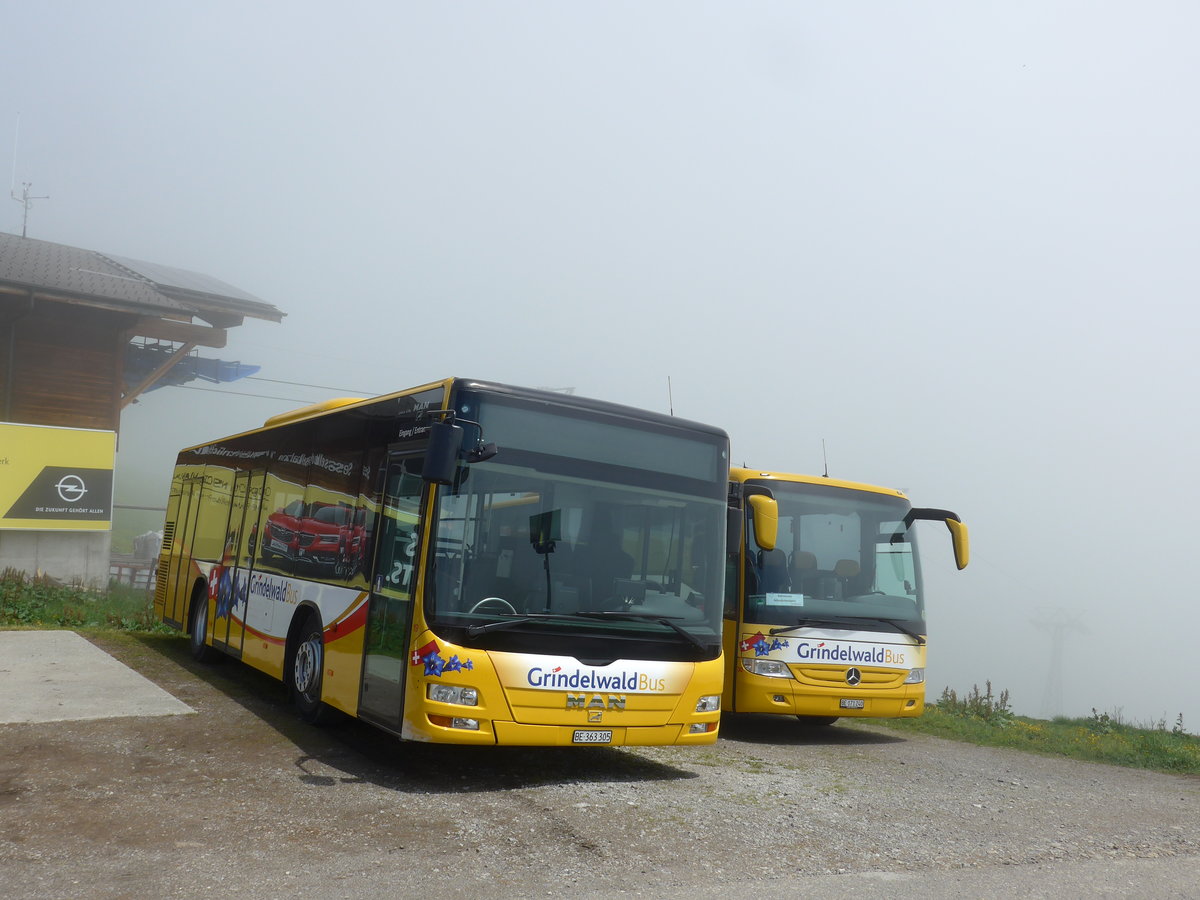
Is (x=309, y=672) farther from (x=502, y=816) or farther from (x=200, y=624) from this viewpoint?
(x=200, y=624)

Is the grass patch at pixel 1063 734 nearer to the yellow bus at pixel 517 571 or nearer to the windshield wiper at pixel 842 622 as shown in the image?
the windshield wiper at pixel 842 622

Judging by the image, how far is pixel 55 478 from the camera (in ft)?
70.7

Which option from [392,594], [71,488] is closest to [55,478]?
[71,488]

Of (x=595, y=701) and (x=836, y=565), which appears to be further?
(x=836, y=565)

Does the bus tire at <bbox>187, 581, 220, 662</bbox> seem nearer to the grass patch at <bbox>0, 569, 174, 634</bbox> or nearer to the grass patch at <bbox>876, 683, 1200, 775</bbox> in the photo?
the grass patch at <bbox>0, 569, 174, 634</bbox>

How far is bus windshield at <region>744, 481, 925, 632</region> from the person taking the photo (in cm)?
1108

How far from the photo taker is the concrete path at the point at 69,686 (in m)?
9.73

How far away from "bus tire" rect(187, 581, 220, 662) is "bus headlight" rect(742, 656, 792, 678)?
20.5 feet

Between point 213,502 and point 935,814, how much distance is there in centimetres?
902

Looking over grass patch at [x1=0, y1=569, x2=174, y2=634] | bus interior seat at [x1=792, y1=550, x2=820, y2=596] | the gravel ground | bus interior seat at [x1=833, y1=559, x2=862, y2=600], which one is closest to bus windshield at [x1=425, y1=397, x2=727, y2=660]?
the gravel ground

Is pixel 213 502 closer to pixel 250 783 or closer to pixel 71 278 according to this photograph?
pixel 250 783

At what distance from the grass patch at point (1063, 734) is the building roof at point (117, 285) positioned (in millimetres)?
18617

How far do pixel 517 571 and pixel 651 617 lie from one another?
108 centimetres

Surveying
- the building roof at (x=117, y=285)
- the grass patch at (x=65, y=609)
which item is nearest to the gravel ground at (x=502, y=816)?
the grass patch at (x=65, y=609)
